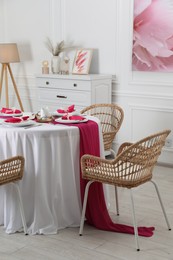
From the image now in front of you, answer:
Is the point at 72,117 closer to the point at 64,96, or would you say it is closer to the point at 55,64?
the point at 64,96

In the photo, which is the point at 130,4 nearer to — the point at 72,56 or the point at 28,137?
the point at 72,56

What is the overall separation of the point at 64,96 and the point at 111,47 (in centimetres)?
81

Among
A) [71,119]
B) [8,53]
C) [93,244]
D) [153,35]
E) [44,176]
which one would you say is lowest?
[93,244]

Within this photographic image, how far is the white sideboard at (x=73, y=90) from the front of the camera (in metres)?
5.04

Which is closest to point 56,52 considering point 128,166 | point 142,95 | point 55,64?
point 55,64

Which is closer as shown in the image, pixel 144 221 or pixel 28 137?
pixel 28 137

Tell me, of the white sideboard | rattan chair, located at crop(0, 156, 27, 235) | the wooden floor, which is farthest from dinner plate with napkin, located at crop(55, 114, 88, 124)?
the white sideboard

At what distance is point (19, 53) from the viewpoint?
630 centimetres

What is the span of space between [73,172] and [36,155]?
315mm

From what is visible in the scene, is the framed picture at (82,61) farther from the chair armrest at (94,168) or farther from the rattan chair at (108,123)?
the chair armrest at (94,168)

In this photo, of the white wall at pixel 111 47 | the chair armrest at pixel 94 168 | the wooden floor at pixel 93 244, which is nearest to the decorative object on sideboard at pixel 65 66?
the white wall at pixel 111 47

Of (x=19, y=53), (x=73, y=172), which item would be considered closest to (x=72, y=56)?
(x=19, y=53)

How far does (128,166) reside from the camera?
116 inches

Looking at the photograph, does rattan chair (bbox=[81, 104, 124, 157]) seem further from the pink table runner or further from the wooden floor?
the wooden floor
